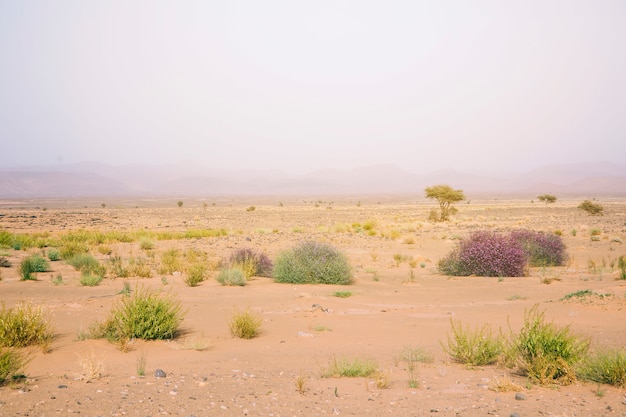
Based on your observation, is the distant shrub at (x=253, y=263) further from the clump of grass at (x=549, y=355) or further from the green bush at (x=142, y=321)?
the clump of grass at (x=549, y=355)

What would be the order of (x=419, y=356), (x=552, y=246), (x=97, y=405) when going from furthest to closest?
(x=552, y=246) → (x=419, y=356) → (x=97, y=405)

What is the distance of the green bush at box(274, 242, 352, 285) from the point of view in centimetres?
1753

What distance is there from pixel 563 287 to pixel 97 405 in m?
14.1

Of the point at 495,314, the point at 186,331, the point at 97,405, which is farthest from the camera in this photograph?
the point at 495,314

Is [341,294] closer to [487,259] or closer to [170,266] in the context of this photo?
[487,259]

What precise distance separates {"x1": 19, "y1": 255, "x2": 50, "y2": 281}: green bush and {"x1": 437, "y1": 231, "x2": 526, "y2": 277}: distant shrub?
1497cm

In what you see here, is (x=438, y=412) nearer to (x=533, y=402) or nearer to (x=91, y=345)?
(x=533, y=402)

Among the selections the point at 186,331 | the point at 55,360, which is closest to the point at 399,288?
the point at 186,331

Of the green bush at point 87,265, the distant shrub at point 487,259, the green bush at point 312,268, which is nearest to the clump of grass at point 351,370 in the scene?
the green bush at point 312,268

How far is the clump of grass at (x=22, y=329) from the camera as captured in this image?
860cm

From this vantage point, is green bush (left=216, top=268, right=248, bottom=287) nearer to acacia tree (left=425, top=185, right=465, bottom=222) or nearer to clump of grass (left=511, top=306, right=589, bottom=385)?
clump of grass (left=511, top=306, right=589, bottom=385)

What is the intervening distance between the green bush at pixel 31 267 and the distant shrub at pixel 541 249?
18526 mm

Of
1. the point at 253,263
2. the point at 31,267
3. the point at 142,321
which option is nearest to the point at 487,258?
the point at 253,263

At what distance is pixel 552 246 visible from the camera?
22.1 m
